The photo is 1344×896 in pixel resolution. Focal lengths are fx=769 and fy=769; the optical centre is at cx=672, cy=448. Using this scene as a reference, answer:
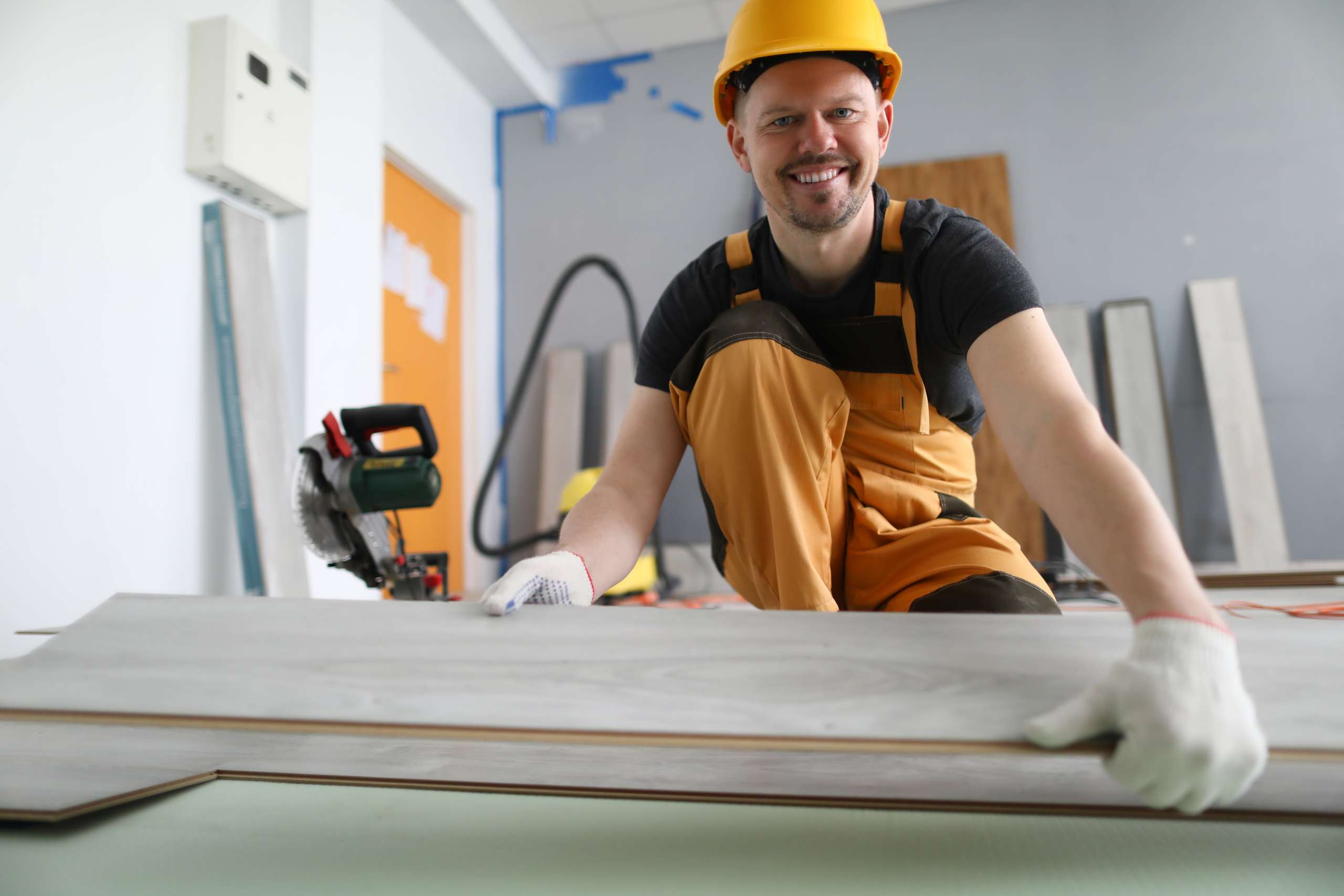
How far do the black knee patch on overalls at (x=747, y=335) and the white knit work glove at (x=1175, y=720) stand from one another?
0.72 meters

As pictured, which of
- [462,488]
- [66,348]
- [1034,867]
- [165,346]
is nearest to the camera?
[1034,867]

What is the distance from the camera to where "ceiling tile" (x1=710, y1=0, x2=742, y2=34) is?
11.7 feet

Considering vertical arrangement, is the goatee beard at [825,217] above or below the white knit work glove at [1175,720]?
above

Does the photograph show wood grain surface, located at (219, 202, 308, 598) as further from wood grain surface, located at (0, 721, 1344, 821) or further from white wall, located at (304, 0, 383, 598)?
wood grain surface, located at (0, 721, 1344, 821)

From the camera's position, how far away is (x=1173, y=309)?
333 cm

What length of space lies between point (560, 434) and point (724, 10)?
2157mm

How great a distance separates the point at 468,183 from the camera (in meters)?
3.93

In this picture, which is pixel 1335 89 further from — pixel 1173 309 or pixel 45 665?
pixel 45 665

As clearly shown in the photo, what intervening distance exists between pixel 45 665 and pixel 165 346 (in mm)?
1516

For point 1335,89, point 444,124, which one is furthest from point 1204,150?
point 444,124

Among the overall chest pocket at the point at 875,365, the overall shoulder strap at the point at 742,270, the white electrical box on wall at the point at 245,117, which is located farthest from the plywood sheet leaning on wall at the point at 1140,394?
the white electrical box on wall at the point at 245,117

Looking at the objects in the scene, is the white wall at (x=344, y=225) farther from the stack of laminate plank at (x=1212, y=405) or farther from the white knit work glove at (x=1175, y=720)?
the stack of laminate plank at (x=1212, y=405)

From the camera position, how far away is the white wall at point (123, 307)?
65.7 inches

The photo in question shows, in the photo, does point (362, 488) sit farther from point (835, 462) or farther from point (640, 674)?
point (640, 674)
